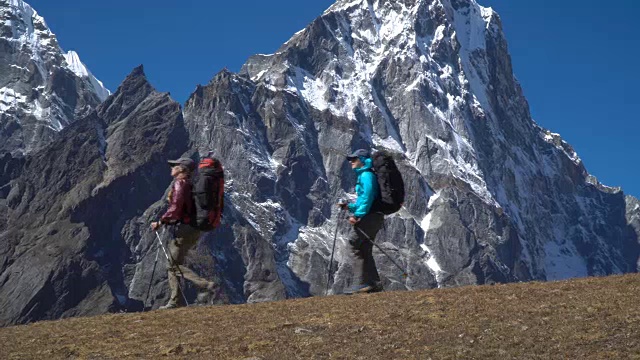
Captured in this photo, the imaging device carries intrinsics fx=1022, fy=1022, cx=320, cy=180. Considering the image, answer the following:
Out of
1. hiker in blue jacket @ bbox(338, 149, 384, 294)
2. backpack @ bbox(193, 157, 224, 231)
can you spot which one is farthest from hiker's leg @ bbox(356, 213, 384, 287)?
backpack @ bbox(193, 157, 224, 231)

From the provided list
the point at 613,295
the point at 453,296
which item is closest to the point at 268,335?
the point at 453,296

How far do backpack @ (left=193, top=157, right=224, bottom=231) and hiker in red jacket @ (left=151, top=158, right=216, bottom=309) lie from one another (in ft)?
0.59

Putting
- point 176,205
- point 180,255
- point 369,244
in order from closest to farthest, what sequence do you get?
point 176,205, point 180,255, point 369,244

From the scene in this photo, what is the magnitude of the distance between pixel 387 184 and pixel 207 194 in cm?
409

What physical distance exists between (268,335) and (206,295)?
226 inches

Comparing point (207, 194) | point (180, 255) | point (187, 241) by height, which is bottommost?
point (180, 255)

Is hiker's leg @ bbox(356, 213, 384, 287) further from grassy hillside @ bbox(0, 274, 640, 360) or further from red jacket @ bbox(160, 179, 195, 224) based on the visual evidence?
red jacket @ bbox(160, 179, 195, 224)

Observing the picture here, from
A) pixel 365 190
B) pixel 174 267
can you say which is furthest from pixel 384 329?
pixel 174 267

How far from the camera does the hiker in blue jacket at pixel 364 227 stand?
23.0 meters

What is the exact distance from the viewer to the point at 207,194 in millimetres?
22688

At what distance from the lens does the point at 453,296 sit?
2055 centimetres

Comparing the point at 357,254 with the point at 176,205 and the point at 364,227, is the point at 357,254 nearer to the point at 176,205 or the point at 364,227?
the point at 364,227

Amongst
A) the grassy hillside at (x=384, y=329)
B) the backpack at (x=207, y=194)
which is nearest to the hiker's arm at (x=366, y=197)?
the grassy hillside at (x=384, y=329)

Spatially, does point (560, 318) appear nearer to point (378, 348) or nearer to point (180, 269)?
point (378, 348)
